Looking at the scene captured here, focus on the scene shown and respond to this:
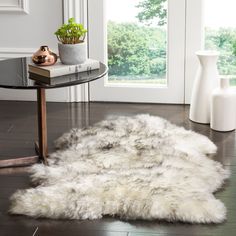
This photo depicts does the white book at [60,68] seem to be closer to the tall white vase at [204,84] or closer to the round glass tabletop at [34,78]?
the round glass tabletop at [34,78]

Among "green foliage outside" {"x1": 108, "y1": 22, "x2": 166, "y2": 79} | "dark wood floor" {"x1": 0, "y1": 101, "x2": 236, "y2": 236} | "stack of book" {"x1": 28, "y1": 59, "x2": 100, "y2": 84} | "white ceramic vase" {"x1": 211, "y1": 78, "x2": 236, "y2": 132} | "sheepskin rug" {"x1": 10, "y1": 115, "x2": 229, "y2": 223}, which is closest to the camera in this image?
"dark wood floor" {"x1": 0, "y1": 101, "x2": 236, "y2": 236}

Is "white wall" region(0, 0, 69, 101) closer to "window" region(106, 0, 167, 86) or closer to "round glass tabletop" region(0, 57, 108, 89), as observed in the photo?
"window" region(106, 0, 167, 86)

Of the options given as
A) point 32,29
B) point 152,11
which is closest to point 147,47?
point 152,11

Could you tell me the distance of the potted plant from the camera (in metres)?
3.01

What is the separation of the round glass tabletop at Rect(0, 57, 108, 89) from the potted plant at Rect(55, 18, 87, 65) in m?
0.08

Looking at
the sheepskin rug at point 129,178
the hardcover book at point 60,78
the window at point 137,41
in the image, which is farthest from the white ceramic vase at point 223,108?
the hardcover book at point 60,78

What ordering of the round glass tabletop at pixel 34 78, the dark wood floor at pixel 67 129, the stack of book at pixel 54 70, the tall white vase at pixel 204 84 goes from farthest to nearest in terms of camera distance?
the tall white vase at pixel 204 84 < the stack of book at pixel 54 70 < the round glass tabletop at pixel 34 78 < the dark wood floor at pixel 67 129

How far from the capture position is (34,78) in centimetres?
293

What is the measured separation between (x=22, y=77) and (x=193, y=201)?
101 centimetres

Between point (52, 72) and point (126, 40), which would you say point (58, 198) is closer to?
point (52, 72)

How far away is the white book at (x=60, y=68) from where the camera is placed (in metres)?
2.92

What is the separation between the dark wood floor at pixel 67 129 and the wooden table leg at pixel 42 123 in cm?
15

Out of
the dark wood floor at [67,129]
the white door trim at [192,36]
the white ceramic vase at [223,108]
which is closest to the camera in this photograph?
the dark wood floor at [67,129]

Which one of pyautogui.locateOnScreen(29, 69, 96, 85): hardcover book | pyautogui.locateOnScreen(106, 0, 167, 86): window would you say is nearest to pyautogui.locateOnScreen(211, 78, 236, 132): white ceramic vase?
pyautogui.locateOnScreen(106, 0, 167, 86): window
